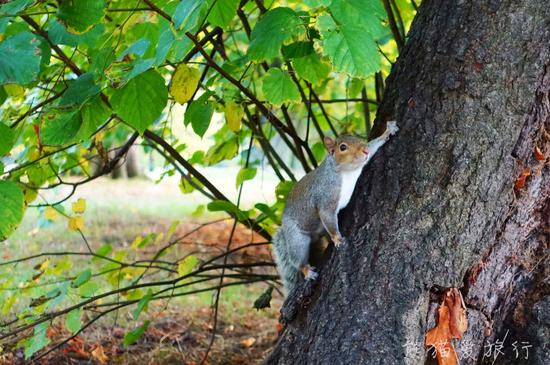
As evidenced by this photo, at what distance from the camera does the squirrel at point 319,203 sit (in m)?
1.76

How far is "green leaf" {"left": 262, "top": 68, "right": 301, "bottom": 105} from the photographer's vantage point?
1931 millimetres

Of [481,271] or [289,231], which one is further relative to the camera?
[289,231]

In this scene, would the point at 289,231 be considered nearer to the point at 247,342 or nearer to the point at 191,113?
the point at 191,113

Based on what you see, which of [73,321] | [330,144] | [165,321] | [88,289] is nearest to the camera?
[330,144]

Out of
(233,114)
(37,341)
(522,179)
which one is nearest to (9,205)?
(37,341)

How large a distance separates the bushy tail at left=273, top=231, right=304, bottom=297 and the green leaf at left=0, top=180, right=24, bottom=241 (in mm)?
966

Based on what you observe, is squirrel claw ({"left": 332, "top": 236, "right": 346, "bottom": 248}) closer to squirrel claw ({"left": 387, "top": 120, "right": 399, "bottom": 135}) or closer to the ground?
squirrel claw ({"left": 387, "top": 120, "right": 399, "bottom": 135})

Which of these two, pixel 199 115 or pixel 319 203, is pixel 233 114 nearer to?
pixel 199 115

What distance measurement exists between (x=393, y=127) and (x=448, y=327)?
495 millimetres

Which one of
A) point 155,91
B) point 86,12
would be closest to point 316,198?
point 155,91

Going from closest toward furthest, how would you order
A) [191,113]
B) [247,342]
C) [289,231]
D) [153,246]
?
1. [191,113]
2. [289,231]
3. [247,342]
4. [153,246]

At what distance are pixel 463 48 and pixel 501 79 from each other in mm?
112

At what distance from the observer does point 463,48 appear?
1.49m

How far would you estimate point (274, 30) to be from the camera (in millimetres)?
1426
